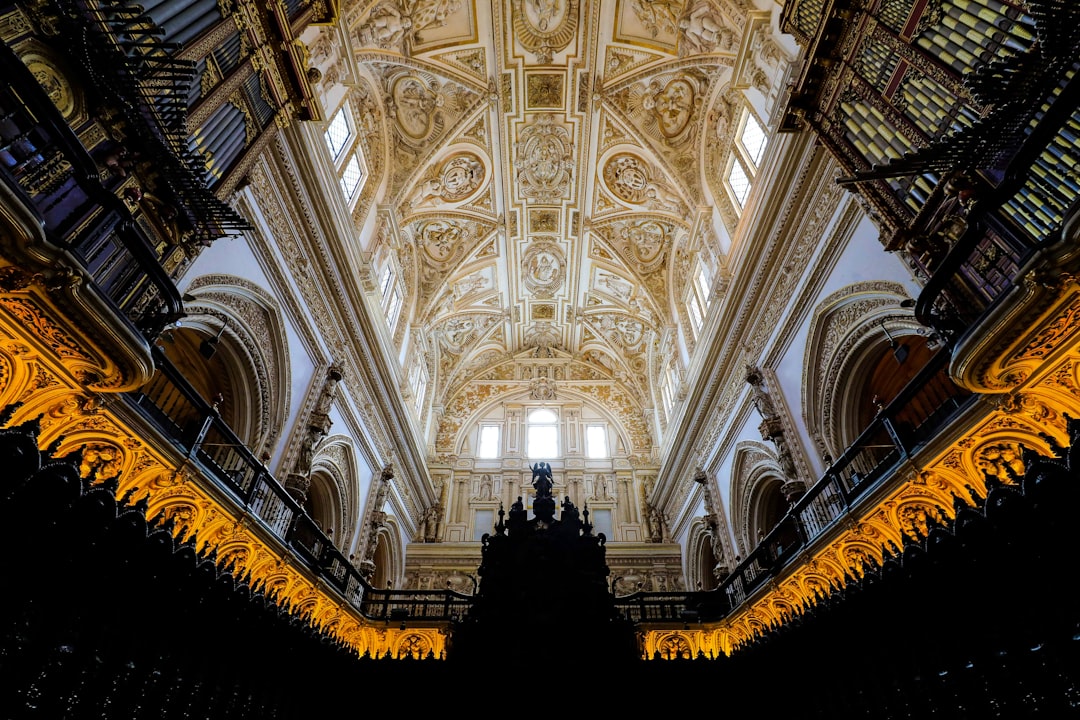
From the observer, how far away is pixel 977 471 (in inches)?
223

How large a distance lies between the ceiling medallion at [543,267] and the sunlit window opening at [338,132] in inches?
308

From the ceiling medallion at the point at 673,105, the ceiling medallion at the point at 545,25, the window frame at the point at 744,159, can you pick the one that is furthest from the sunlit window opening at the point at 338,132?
the window frame at the point at 744,159

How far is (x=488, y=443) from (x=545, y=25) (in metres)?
15.5

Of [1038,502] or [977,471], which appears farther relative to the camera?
[977,471]

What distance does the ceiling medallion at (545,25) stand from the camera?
45.3 ft

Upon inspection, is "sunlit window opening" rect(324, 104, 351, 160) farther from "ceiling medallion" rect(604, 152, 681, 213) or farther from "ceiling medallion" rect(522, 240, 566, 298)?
"ceiling medallion" rect(604, 152, 681, 213)

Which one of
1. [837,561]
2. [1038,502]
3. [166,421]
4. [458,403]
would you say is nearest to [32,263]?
[166,421]

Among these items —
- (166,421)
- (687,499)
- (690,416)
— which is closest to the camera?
(166,421)

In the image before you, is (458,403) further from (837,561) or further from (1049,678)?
(1049,678)

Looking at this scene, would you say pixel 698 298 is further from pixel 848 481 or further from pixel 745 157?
pixel 848 481

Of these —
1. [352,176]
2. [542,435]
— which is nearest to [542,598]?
[352,176]

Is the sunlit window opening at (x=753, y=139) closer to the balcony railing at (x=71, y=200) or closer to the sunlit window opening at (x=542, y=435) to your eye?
the balcony railing at (x=71, y=200)

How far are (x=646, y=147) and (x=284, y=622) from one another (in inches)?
575

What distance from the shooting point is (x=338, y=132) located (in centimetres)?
1252
